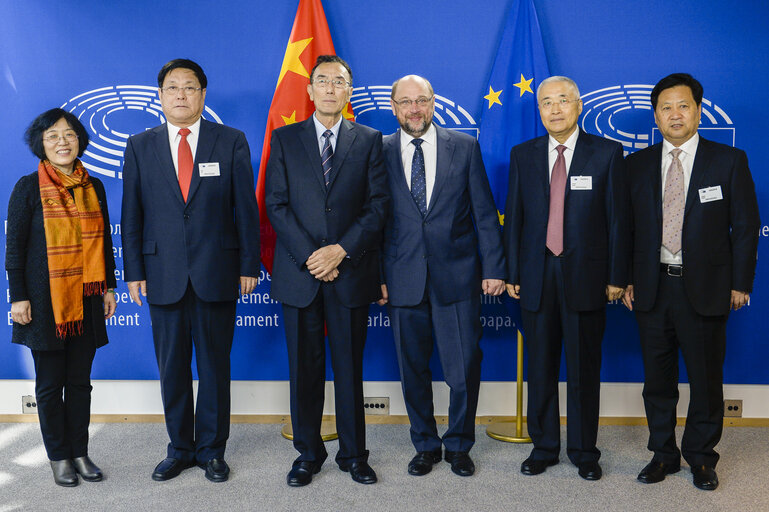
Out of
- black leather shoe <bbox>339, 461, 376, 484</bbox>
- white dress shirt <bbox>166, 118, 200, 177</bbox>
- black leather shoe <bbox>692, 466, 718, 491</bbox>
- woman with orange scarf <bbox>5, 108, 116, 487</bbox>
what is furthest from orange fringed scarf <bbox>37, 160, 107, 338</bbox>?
A: black leather shoe <bbox>692, 466, 718, 491</bbox>

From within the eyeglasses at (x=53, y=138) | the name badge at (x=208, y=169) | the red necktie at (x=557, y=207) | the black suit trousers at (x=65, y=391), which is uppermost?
the eyeglasses at (x=53, y=138)

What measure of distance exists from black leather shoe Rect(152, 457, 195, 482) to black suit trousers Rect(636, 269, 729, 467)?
2353 millimetres

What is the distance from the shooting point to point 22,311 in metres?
2.97

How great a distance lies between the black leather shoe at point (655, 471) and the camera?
3.09 meters

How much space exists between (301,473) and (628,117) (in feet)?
9.11

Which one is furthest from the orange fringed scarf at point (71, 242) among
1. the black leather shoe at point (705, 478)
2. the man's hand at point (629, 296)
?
the black leather shoe at point (705, 478)

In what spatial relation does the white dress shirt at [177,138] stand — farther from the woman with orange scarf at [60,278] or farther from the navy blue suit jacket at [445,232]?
the navy blue suit jacket at [445,232]

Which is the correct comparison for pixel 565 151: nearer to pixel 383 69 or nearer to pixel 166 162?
pixel 383 69

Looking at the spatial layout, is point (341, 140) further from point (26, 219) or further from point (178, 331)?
point (26, 219)

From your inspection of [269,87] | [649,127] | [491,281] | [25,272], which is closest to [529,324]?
[491,281]

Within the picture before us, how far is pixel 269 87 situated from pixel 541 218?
6.28 ft

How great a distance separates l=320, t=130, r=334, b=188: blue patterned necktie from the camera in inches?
119

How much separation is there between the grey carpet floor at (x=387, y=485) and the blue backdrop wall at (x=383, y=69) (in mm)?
679

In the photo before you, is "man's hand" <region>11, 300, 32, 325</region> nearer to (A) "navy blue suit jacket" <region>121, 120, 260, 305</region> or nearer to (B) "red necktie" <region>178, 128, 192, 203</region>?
(A) "navy blue suit jacket" <region>121, 120, 260, 305</region>
